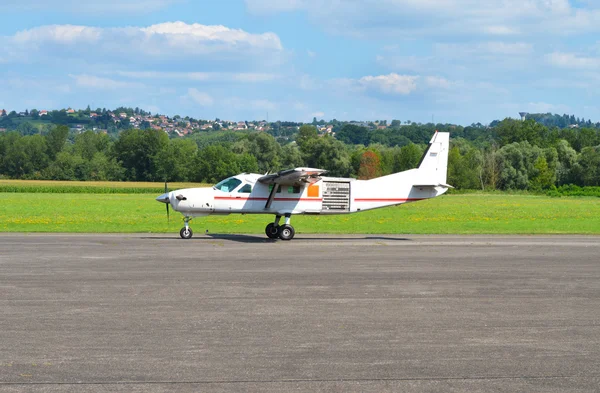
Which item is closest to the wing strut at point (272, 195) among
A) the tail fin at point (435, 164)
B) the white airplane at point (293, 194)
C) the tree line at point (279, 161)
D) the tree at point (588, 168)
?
the white airplane at point (293, 194)

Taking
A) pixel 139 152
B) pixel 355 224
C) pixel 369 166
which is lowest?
pixel 355 224

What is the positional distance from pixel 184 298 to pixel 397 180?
1539 cm

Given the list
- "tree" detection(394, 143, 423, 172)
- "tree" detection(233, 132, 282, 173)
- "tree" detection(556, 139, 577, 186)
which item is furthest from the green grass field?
"tree" detection(556, 139, 577, 186)

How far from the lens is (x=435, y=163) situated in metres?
27.9

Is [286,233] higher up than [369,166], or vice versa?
[369,166]

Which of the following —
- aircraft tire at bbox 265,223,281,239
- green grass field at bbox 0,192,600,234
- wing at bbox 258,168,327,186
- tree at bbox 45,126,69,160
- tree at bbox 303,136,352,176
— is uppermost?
tree at bbox 45,126,69,160

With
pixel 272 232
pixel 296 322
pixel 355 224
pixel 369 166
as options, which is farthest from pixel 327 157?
pixel 296 322

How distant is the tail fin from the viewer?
27531mm

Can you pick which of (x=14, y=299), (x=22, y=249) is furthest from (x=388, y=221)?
(x=14, y=299)

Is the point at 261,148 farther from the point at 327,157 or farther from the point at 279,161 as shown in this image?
the point at 327,157

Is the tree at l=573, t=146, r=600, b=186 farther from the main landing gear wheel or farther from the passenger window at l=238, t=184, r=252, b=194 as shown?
the passenger window at l=238, t=184, r=252, b=194

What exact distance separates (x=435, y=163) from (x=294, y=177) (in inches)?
219

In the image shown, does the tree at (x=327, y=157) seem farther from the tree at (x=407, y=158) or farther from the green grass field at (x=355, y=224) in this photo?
the green grass field at (x=355, y=224)

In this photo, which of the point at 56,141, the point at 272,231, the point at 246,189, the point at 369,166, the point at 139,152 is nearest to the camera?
the point at 246,189
